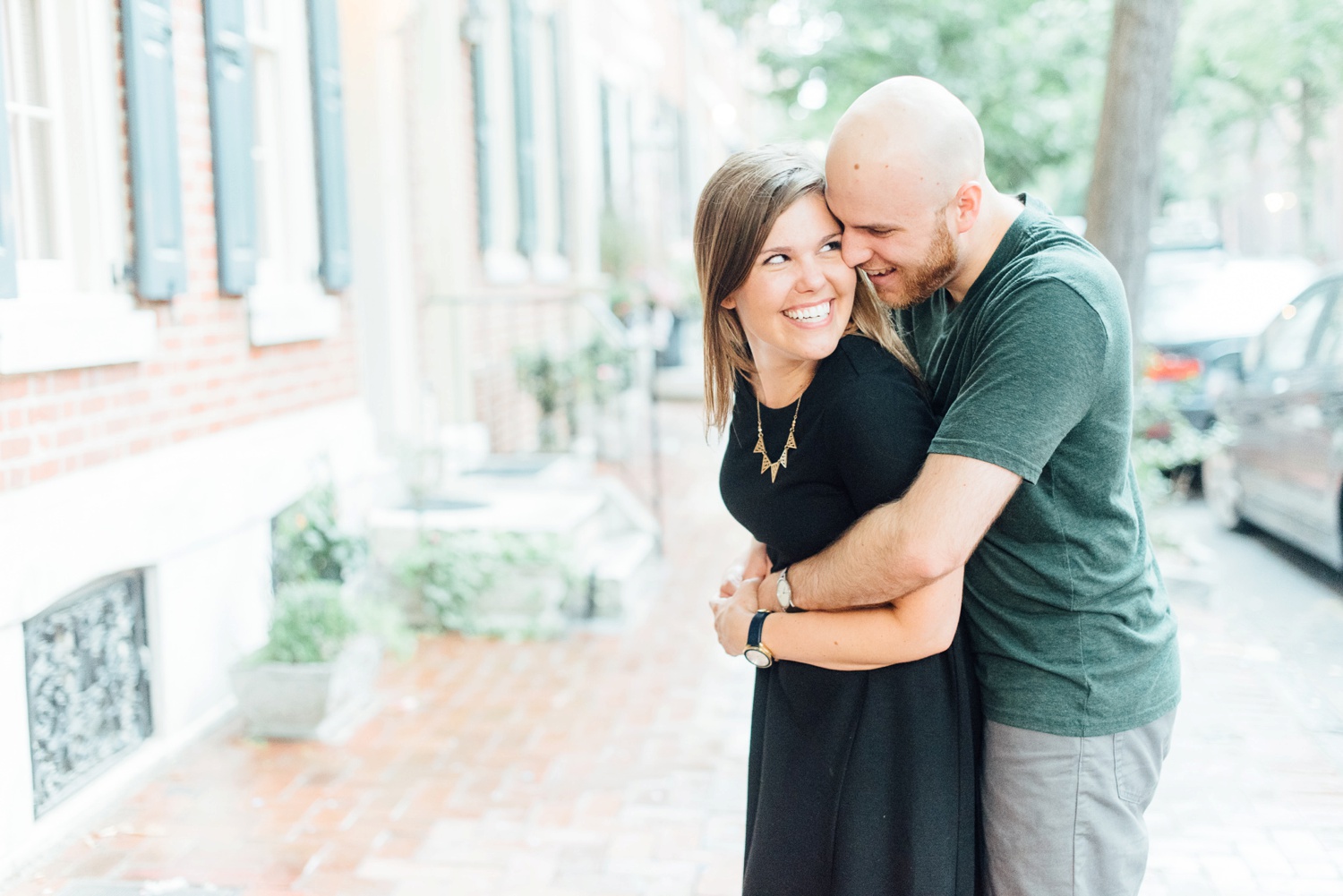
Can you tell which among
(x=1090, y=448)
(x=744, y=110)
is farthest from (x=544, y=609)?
(x=744, y=110)

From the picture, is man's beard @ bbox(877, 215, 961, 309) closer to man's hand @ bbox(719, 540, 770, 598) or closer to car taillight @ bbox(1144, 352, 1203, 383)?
man's hand @ bbox(719, 540, 770, 598)

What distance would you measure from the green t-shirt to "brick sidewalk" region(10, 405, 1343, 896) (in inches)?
72.5

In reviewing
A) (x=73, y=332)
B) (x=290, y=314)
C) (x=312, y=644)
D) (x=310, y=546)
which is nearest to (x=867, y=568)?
(x=73, y=332)

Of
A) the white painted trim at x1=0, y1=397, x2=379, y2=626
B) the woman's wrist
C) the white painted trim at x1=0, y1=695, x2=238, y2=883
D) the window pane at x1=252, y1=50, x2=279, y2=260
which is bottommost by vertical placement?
A: the white painted trim at x1=0, y1=695, x2=238, y2=883

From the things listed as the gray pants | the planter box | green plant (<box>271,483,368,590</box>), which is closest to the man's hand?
the gray pants

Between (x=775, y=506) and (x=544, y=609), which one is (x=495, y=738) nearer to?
(x=544, y=609)

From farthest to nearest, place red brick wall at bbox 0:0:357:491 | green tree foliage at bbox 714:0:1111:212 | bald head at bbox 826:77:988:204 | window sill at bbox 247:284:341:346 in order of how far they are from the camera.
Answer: green tree foliage at bbox 714:0:1111:212 → window sill at bbox 247:284:341:346 → red brick wall at bbox 0:0:357:491 → bald head at bbox 826:77:988:204

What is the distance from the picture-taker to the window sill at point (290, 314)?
5.28m

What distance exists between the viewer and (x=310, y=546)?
518cm

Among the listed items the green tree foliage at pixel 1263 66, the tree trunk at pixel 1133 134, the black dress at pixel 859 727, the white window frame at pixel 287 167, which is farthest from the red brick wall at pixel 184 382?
the green tree foliage at pixel 1263 66

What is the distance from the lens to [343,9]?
707 cm

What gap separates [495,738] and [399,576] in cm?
159

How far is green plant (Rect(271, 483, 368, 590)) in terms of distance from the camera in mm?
5160

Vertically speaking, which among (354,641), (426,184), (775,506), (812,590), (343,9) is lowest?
(354,641)
